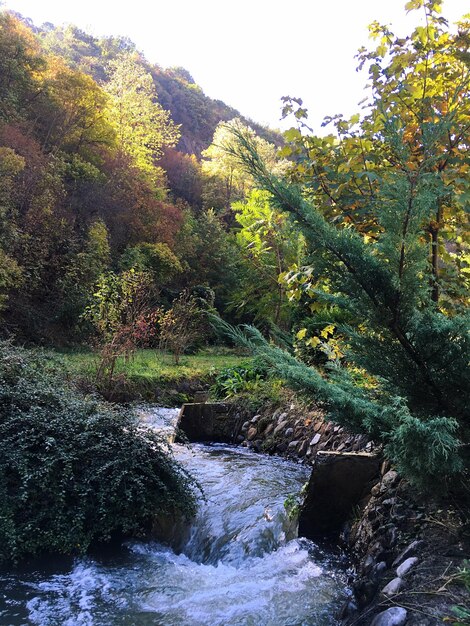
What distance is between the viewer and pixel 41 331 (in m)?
12.9

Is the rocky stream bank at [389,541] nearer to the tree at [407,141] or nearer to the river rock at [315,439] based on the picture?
the river rock at [315,439]

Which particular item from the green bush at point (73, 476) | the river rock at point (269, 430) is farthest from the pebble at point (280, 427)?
the green bush at point (73, 476)

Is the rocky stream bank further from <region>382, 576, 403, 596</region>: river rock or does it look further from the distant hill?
the distant hill

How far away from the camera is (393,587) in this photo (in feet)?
7.02

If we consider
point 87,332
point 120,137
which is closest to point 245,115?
point 120,137

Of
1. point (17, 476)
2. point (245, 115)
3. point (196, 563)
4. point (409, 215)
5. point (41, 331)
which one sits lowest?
point (41, 331)

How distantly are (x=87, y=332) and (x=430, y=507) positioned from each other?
1221cm

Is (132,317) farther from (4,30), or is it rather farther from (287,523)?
(4,30)

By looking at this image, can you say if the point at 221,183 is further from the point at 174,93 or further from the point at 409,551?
the point at 409,551

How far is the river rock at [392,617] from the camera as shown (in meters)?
1.87

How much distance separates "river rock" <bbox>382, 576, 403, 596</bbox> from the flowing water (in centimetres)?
60

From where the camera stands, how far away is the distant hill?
143 feet

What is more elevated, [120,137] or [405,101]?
[120,137]

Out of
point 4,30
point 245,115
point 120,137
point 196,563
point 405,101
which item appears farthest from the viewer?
point 245,115
